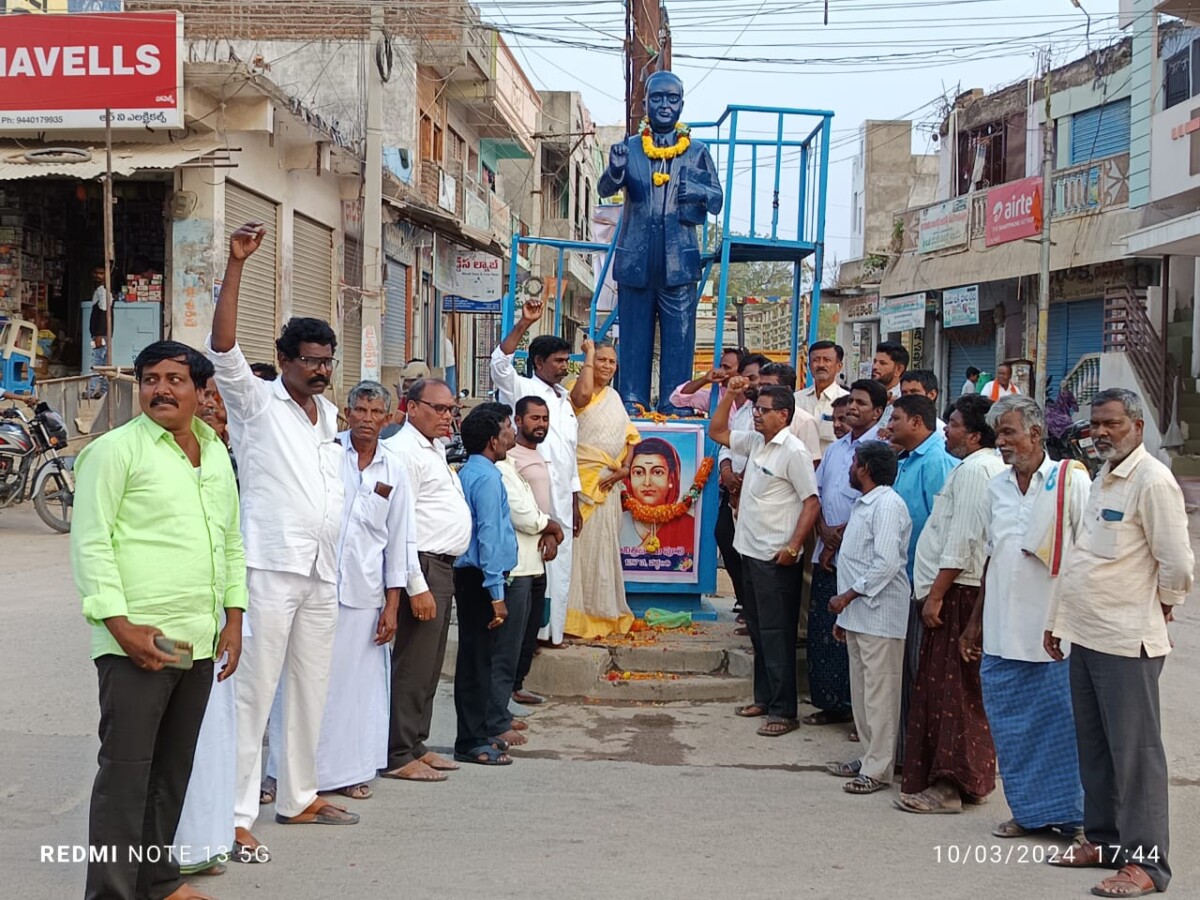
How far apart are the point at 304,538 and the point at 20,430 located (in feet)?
30.0

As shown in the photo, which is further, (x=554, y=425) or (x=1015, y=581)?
(x=554, y=425)

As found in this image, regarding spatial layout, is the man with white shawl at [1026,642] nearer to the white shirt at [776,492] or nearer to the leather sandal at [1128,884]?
the leather sandal at [1128,884]

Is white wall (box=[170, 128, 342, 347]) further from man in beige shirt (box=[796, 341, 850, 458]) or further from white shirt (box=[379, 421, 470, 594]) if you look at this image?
white shirt (box=[379, 421, 470, 594])

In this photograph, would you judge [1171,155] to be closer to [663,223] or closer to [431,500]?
[663,223]

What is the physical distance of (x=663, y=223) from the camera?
28.5 ft

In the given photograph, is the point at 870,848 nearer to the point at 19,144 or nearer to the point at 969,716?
the point at 969,716

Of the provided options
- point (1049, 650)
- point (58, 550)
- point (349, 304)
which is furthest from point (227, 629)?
point (349, 304)

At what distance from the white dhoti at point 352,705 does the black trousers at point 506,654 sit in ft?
2.48

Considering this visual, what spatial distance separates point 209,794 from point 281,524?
966mm

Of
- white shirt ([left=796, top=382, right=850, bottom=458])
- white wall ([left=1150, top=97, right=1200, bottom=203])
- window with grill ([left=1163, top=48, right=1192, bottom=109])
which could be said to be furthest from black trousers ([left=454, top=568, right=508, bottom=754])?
window with grill ([left=1163, top=48, right=1192, bottom=109])

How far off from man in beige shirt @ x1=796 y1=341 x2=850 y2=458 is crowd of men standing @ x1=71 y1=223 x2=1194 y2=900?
2.75 ft

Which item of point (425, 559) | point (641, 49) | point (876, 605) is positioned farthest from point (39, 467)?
point (876, 605)

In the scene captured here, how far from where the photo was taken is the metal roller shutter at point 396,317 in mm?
24203

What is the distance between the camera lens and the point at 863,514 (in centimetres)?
571
